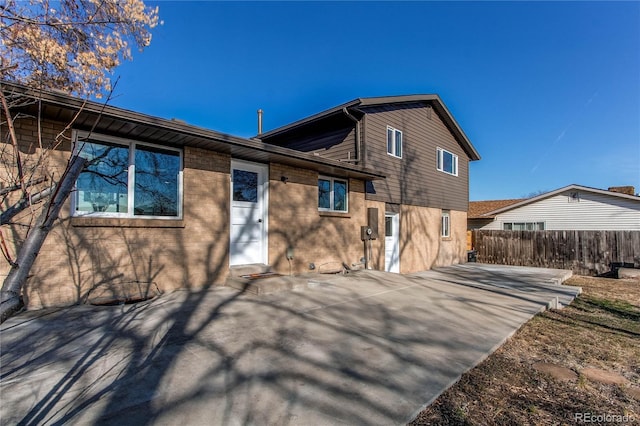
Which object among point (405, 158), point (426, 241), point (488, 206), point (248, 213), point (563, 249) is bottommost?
point (563, 249)

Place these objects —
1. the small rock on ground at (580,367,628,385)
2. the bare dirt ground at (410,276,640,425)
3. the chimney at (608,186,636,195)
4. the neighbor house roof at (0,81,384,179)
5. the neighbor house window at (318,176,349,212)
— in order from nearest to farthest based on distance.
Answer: the bare dirt ground at (410,276,640,425)
the small rock on ground at (580,367,628,385)
the neighbor house roof at (0,81,384,179)
the neighbor house window at (318,176,349,212)
the chimney at (608,186,636,195)

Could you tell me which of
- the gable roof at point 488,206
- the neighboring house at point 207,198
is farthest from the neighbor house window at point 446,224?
the gable roof at point 488,206

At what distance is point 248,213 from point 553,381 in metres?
6.07

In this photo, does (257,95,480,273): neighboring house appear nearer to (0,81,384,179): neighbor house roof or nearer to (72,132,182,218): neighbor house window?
(0,81,384,179): neighbor house roof

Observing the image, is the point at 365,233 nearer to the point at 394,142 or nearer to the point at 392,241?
the point at 392,241

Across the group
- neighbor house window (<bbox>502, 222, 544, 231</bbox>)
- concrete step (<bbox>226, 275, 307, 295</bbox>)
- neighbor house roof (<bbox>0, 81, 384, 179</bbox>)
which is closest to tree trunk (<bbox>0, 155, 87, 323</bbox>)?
neighbor house roof (<bbox>0, 81, 384, 179</bbox>)

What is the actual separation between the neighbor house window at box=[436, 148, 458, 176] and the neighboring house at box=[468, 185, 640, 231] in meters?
7.73

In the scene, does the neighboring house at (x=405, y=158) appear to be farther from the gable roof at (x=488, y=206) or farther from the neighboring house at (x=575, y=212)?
the gable roof at (x=488, y=206)

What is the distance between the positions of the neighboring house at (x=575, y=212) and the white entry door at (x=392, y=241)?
13.0 metres

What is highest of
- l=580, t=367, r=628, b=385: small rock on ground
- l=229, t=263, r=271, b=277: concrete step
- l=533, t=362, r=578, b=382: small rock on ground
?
l=229, t=263, r=271, b=277: concrete step

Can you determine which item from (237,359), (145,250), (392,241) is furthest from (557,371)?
(392,241)

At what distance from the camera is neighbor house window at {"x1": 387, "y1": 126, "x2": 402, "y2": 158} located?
11.9 m

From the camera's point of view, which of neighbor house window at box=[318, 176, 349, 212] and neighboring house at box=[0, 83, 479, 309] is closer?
neighboring house at box=[0, 83, 479, 309]

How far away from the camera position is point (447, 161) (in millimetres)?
15797
